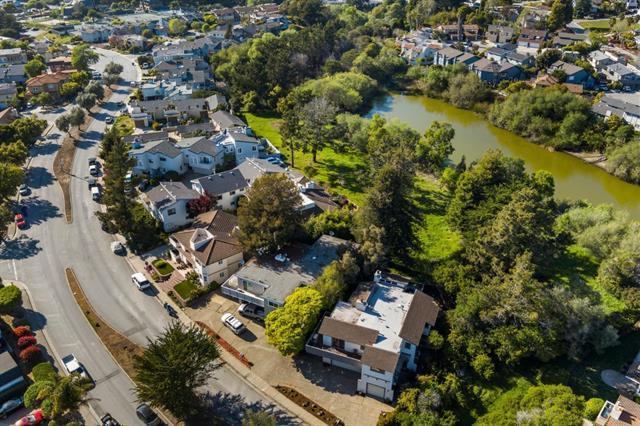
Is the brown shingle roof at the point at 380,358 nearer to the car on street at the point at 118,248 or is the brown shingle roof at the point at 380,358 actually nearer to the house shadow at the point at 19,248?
the car on street at the point at 118,248

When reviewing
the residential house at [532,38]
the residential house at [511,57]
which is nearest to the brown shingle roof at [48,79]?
the residential house at [511,57]

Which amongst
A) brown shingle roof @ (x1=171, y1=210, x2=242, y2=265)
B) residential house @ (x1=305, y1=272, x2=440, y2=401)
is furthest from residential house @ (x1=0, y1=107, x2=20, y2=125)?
residential house @ (x1=305, y1=272, x2=440, y2=401)

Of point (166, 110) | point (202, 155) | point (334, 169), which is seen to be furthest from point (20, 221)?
point (334, 169)

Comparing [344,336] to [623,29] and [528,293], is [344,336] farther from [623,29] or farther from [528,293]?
[623,29]

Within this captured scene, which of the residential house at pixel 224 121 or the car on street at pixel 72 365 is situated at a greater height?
the residential house at pixel 224 121

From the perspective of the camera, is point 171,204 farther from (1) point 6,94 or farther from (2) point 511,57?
(2) point 511,57

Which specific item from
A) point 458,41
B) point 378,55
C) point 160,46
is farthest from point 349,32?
point 160,46
